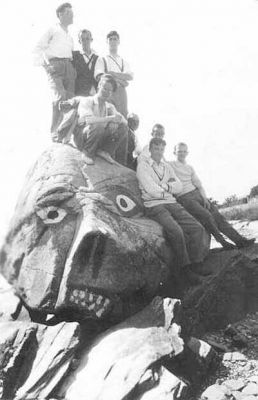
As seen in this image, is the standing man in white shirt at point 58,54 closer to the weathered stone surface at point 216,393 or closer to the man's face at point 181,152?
the man's face at point 181,152

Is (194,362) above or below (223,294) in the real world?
below

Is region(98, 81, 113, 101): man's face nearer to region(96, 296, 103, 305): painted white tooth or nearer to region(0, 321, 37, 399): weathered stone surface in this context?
region(96, 296, 103, 305): painted white tooth

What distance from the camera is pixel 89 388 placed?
22.8ft

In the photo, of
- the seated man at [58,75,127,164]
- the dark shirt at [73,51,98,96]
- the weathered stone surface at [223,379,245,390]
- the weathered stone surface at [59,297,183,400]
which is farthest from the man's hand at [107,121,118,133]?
the weathered stone surface at [223,379,245,390]

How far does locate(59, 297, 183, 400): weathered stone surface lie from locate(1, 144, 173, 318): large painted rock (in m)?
0.58

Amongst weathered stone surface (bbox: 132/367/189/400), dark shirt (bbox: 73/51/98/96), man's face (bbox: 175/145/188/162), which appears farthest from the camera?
dark shirt (bbox: 73/51/98/96)

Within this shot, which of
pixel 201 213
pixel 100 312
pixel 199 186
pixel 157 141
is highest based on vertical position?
pixel 157 141

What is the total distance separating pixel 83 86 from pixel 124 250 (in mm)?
5417

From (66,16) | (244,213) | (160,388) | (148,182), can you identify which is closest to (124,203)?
(148,182)

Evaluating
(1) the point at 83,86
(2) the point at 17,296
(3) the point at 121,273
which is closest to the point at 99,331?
(3) the point at 121,273

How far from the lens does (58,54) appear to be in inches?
441

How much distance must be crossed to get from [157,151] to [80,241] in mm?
2894

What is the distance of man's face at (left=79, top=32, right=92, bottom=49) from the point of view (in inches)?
451

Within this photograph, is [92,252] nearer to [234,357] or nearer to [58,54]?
[234,357]
